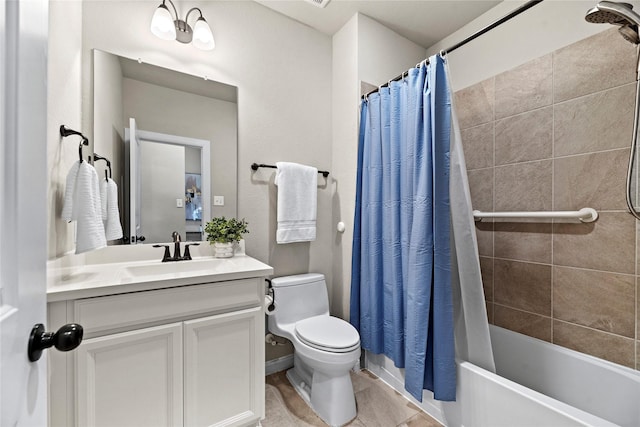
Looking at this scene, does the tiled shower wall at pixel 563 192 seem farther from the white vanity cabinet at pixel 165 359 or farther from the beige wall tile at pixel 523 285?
the white vanity cabinet at pixel 165 359

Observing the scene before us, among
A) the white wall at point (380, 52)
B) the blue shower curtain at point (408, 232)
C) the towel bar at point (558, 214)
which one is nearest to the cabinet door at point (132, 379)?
the blue shower curtain at point (408, 232)

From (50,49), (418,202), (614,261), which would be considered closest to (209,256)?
(50,49)

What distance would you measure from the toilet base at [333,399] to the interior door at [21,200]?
4.24 ft

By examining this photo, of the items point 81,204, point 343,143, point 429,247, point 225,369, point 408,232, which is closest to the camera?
point 81,204

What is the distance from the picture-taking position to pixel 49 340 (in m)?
0.47

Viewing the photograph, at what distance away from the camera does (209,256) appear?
172 cm

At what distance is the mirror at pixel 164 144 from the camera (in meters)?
1.48

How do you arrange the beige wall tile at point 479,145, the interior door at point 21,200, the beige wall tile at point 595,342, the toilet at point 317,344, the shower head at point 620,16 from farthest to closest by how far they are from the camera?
the beige wall tile at point 479,145 < the toilet at point 317,344 < the beige wall tile at point 595,342 < the shower head at point 620,16 < the interior door at point 21,200

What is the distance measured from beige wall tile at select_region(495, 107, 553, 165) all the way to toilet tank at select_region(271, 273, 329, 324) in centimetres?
150

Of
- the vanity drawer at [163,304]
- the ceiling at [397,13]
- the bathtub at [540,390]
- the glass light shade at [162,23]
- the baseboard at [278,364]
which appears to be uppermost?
the ceiling at [397,13]

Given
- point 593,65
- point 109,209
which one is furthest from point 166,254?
point 593,65

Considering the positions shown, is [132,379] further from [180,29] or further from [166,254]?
[180,29]

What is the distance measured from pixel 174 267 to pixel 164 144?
0.72 meters

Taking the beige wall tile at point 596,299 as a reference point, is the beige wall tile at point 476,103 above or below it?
above
